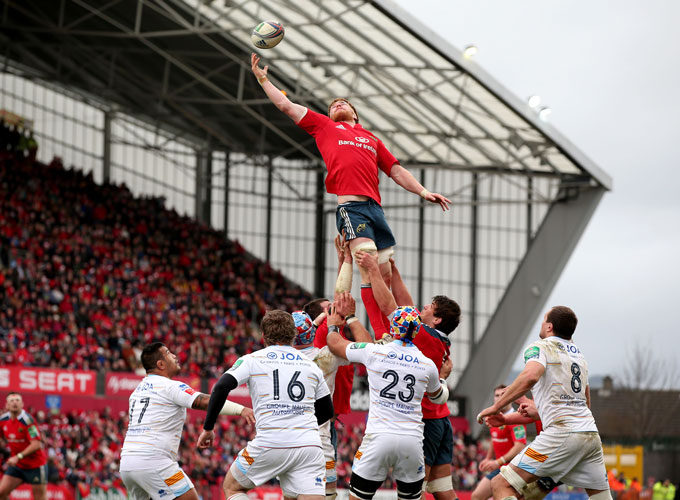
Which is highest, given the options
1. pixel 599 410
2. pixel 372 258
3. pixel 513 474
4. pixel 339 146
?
pixel 339 146

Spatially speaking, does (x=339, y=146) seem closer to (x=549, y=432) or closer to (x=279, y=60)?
(x=549, y=432)

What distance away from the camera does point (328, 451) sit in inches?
438

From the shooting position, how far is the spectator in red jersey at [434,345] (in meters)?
10.9

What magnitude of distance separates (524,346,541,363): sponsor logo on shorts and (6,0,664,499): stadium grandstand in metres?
13.6

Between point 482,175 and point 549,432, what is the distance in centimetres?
3277

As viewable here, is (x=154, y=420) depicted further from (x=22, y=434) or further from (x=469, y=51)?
(x=469, y=51)

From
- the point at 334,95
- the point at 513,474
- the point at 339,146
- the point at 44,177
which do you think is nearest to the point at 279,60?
the point at 334,95

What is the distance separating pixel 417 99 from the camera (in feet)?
113

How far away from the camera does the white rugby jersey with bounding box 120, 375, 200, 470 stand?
1040 cm

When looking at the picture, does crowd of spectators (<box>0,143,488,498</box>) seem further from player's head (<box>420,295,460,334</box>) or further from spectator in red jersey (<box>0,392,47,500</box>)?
player's head (<box>420,295,460,334</box>)

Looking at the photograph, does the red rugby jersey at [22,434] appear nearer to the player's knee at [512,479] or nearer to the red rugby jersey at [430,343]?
the red rugby jersey at [430,343]

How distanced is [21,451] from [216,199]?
28674 mm

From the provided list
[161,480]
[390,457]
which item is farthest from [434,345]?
[161,480]

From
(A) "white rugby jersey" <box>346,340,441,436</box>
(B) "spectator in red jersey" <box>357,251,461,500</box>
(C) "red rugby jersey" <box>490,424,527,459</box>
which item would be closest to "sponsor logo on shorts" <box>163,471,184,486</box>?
(A) "white rugby jersey" <box>346,340,441,436</box>
